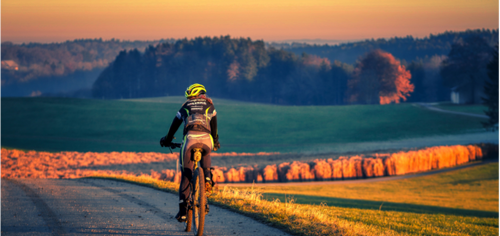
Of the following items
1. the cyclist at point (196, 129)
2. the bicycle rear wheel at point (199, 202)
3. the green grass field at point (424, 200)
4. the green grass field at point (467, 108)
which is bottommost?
the green grass field at point (424, 200)

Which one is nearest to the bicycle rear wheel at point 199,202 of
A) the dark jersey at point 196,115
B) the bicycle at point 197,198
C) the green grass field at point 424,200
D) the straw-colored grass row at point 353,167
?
the bicycle at point 197,198

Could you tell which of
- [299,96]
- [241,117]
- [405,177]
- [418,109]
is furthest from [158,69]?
[405,177]

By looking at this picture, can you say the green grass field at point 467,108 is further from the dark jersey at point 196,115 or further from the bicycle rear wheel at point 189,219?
the dark jersey at point 196,115

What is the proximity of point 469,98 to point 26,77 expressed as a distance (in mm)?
163090

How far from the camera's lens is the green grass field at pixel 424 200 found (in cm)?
1258

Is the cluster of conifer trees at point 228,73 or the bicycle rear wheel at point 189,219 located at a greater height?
the cluster of conifer trees at point 228,73

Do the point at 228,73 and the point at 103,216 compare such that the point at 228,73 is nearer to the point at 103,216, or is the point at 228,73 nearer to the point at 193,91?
the point at 103,216

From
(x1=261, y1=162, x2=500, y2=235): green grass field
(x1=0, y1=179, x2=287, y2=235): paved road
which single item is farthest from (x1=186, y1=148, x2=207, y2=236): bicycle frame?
(x1=261, y1=162, x2=500, y2=235): green grass field

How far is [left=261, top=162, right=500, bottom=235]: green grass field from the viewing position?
41.3 feet

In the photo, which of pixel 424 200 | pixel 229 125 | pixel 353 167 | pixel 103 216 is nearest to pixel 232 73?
pixel 229 125

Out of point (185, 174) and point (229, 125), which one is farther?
point (229, 125)

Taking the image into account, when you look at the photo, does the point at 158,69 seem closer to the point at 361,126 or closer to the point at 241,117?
the point at 241,117

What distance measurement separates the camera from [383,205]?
1908 cm

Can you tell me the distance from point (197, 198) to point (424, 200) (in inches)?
681
